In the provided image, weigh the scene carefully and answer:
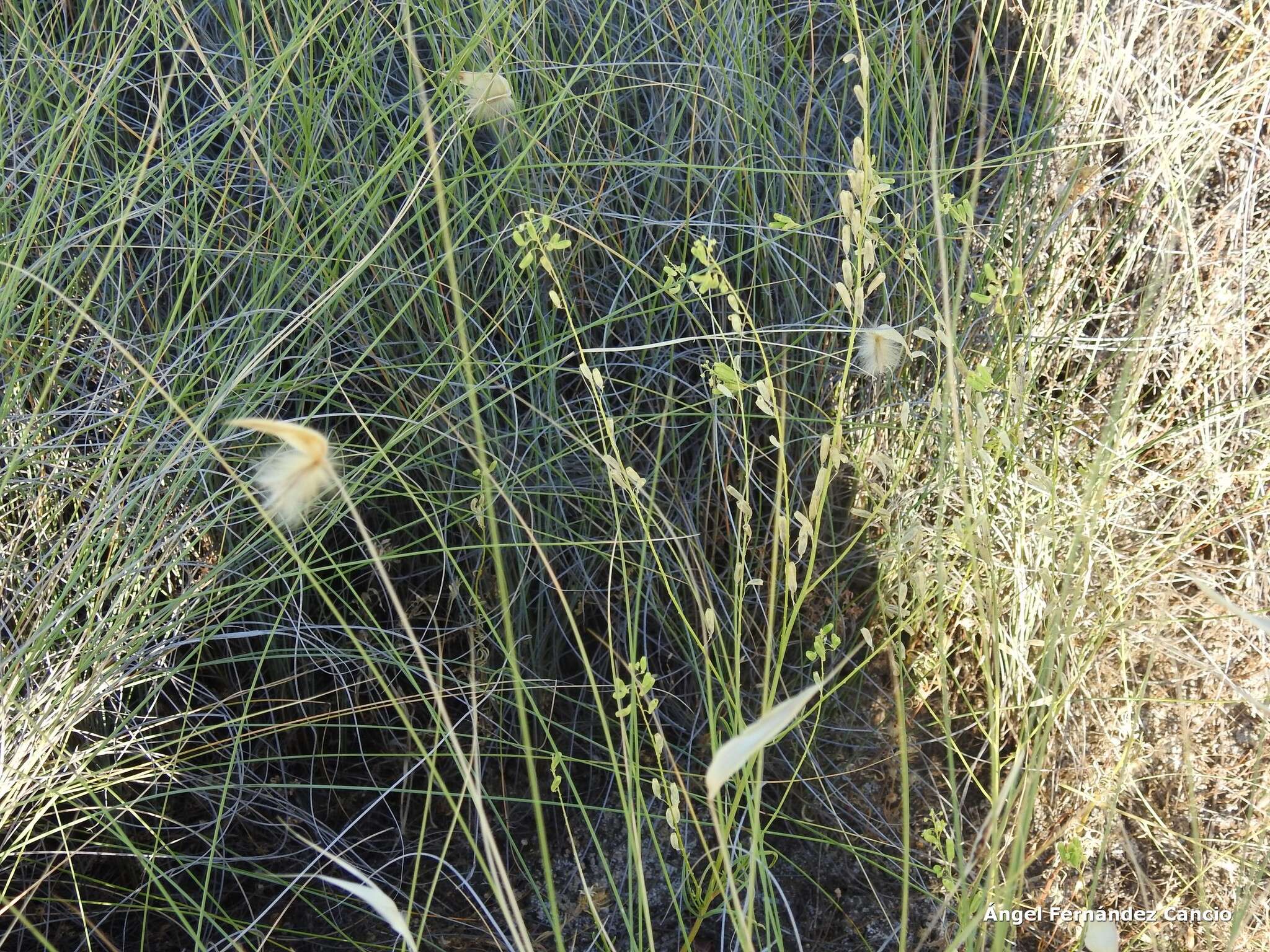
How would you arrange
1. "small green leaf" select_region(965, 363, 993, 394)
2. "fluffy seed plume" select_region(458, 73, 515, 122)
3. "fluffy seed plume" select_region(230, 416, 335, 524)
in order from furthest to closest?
1. "fluffy seed plume" select_region(458, 73, 515, 122)
2. "small green leaf" select_region(965, 363, 993, 394)
3. "fluffy seed plume" select_region(230, 416, 335, 524)

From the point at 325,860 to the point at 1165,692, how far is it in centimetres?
104

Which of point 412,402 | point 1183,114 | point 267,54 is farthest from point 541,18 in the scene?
point 1183,114

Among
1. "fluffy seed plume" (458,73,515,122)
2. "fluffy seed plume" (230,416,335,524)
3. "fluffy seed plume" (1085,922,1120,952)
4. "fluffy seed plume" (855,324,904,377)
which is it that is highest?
"fluffy seed plume" (458,73,515,122)

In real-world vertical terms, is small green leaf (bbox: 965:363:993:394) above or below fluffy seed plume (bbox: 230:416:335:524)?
below

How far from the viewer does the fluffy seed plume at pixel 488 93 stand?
104 cm

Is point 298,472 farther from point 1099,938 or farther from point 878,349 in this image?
point 1099,938

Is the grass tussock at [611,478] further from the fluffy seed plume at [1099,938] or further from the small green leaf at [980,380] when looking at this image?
the fluffy seed plume at [1099,938]

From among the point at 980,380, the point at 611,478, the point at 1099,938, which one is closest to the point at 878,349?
the point at 980,380

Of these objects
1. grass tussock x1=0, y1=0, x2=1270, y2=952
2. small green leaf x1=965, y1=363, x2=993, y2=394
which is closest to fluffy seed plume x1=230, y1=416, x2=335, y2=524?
grass tussock x1=0, y1=0, x2=1270, y2=952

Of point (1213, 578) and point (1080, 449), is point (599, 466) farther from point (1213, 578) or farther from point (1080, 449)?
point (1213, 578)

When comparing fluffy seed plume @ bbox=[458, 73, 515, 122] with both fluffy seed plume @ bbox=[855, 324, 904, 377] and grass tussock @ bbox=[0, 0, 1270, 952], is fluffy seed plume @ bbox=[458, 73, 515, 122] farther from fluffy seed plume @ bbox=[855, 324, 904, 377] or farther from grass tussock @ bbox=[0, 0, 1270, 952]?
fluffy seed plume @ bbox=[855, 324, 904, 377]

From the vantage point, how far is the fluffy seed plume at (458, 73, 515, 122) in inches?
40.9

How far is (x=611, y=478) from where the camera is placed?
103cm

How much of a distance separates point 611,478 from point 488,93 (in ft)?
1.44
